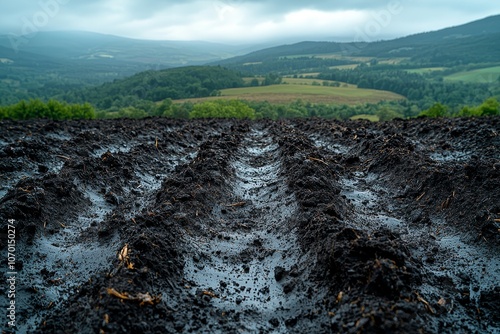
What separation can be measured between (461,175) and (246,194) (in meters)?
4.53

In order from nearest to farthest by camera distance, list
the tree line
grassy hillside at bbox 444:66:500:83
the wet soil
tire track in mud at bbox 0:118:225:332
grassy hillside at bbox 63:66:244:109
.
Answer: the wet soil, tire track in mud at bbox 0:118:225:332, the tree line, grassy hillside at bbox 63:66:244:109, grassy hillside at bbox 444:66:500:83

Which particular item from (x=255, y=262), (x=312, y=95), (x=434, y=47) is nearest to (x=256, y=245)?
(x=255, y=262)

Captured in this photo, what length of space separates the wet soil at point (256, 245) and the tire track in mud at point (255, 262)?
0.08ft

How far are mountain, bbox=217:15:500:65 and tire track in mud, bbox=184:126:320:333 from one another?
13096 centimetres

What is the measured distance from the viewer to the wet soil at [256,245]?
11.0 feet

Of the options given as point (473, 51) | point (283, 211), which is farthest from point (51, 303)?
point (473, 51)

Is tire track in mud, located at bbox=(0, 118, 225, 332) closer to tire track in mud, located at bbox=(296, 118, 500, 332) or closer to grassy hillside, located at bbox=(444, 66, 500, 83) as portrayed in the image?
tire track in mud, located at bbox=(296, 118, 500, 332)

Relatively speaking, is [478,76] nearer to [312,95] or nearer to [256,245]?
[312,95]

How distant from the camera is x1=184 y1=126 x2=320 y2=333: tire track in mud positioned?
388 cm

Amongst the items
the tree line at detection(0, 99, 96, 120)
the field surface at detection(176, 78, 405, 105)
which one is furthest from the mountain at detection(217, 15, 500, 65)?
the tree line at detection(0, 99, 96, 120)

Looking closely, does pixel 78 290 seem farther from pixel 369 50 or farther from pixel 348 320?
pixel 369 50

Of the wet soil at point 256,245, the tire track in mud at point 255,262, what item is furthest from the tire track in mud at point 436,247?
the tire track in mud at point 255,262

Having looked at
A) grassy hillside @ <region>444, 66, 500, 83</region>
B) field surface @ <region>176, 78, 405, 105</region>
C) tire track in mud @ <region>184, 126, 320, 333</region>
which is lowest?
field surface @ <region>176, 78, 405, 105</region>

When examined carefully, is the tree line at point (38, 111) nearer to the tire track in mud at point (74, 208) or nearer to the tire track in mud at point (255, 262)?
the tire track in mud at point (74, 208)
